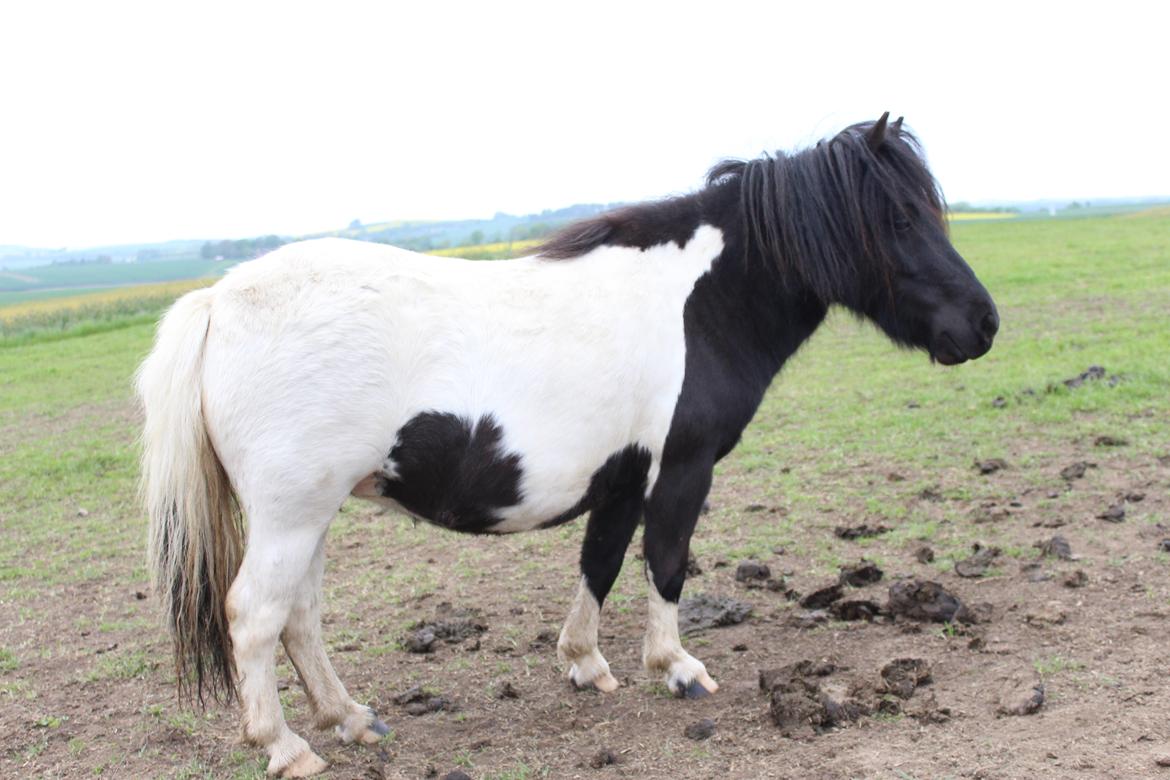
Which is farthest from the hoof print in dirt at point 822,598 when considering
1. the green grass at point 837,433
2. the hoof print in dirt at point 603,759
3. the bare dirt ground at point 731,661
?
the hoof print in dirt at point 603,759

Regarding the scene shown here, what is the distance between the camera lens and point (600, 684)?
4449mm

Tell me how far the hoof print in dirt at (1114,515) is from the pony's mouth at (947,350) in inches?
92.4

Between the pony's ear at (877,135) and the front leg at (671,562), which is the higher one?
the pony's ear at (877,135)

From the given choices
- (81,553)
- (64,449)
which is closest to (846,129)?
(81,553)

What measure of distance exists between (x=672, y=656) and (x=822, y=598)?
124 cm

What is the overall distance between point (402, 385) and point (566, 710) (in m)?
1.68

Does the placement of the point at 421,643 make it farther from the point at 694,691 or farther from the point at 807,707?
the point at 807,707

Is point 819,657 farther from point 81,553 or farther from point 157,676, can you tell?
point 81,553

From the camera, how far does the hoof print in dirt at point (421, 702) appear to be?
433 centimetres

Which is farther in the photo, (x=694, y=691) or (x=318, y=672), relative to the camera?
(x=694, y=691)

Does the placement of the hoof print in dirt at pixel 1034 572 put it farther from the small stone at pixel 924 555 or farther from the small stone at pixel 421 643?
the small stone at pixel 421 643

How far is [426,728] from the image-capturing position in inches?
164

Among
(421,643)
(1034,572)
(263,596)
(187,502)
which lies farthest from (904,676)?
(187,502)

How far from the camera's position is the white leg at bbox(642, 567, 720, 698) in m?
4.27
